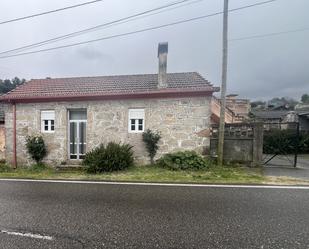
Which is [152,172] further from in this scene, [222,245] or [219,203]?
[222,245]

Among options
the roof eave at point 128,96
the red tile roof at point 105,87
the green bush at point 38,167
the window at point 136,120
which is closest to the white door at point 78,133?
the roof eave at point 128,96

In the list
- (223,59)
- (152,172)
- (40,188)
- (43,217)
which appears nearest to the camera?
(43,217)

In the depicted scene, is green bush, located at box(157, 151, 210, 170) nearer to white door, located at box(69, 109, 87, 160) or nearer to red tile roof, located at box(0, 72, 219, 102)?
red tile roof, located at box(0, 72, 219, 102)

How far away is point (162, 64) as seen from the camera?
38.8 ft

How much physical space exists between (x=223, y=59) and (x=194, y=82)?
2056 millimetres

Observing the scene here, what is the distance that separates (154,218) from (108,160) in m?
5.69

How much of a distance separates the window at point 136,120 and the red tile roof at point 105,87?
87 cm

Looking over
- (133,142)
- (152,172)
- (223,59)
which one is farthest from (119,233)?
(223,59)

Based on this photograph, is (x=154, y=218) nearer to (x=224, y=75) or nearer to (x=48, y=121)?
(x=224, y=75)

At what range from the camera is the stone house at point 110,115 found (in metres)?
11.2

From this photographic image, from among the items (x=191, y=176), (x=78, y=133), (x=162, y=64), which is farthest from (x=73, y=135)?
(x=191, y=176)

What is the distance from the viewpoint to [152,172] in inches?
375

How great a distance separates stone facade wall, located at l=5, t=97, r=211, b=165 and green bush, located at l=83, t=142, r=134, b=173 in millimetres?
1251

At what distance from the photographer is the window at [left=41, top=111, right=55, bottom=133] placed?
1226cm
